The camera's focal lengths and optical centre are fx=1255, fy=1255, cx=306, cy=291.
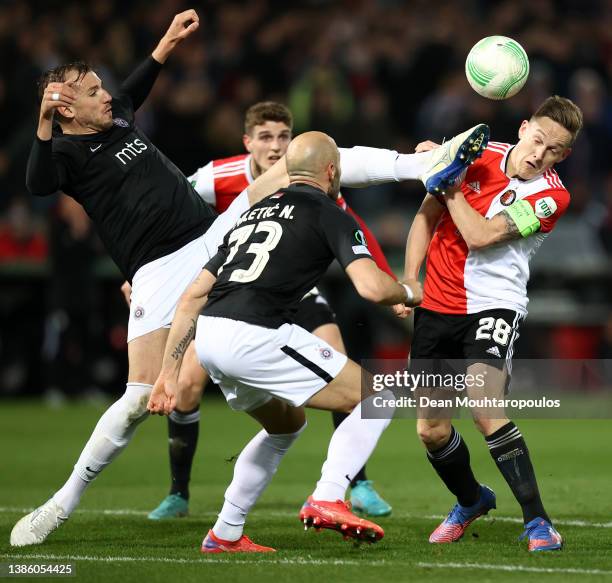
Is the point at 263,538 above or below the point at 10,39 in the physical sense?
below

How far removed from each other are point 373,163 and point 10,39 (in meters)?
11.7

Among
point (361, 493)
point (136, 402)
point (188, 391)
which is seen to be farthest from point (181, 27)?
point (361, 493)

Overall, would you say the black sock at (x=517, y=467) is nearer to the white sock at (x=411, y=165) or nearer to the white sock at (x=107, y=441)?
the white sock at (x=411, y=165)

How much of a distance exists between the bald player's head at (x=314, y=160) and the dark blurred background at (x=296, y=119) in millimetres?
9434

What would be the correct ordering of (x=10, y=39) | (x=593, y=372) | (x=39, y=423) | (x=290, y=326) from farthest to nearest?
(x=10, y=39)
(x=593, y=372)
(x=39, y=423)
(x=290, y=326)

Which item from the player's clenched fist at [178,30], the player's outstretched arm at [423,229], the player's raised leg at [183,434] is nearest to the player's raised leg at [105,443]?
the player's raised leg at [183,434]

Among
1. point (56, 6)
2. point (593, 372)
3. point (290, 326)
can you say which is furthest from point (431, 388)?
point (56, 6)

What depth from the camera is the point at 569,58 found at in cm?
1916

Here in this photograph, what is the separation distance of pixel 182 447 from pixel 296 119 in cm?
959

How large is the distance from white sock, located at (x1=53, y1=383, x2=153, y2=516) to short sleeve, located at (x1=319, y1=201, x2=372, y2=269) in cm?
162

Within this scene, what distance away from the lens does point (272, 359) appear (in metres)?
6.17

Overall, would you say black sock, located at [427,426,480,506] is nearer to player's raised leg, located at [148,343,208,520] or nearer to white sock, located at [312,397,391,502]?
white sock, located at [312,397,391,502]

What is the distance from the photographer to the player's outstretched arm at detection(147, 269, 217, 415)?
6.43 m

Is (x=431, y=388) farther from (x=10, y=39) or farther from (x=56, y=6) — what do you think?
(x=56, y=6)
